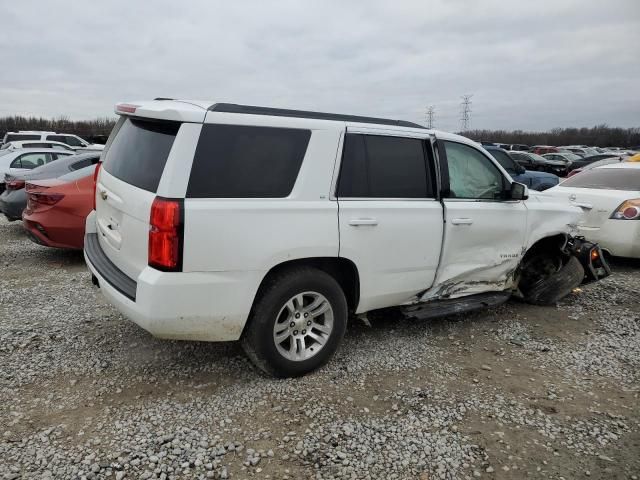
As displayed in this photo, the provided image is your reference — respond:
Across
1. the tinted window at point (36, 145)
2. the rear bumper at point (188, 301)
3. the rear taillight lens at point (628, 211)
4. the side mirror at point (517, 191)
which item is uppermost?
the tinted window at point (36, 145)

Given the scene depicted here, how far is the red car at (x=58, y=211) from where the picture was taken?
21.1 ft

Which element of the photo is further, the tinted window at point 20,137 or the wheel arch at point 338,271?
the tinted window at point 20,137

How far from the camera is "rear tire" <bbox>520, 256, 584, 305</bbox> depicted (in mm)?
5355

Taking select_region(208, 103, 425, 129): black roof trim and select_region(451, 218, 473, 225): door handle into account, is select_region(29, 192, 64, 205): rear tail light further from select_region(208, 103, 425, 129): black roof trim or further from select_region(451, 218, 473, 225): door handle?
select_region(451, 218, 473, 225): door handle

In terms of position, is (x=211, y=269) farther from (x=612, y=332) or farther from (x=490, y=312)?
(x=612, y=332)

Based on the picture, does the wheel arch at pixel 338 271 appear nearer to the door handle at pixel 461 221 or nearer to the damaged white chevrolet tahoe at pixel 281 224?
the damaged white chevrolet tahoe at pixel 281 224

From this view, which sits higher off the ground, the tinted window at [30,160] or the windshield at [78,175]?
the tinted window at [30,160]

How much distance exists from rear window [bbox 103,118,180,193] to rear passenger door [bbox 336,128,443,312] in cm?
123

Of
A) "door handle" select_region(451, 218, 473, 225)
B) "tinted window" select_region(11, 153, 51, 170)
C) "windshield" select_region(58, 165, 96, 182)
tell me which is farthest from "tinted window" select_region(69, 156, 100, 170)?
"door handle" select_region(451, 218, 473, 225)

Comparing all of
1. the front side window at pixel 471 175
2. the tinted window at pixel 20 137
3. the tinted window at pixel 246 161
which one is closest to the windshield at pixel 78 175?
the tinted window at pixel 246 161

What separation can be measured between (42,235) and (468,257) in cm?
544

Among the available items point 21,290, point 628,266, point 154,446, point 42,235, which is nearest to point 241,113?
point 154,446

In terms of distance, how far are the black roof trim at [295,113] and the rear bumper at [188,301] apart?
1.09 meters

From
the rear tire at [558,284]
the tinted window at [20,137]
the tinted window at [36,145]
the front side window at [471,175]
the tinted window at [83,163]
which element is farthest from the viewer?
the tinted window at [20,137]
